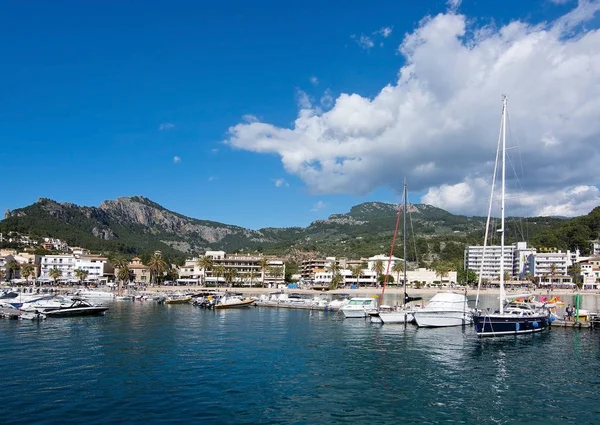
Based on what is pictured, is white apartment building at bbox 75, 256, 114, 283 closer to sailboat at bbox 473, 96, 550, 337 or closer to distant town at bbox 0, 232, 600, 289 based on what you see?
distant town at bbox 0, 232, 600, 289

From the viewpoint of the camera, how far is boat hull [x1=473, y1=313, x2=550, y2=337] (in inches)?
1839

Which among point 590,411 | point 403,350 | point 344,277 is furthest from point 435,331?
point 344,277

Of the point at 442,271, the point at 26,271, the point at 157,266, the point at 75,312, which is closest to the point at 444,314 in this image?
the point at 75,312

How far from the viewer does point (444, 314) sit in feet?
176

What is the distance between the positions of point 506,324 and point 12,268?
6137 inches

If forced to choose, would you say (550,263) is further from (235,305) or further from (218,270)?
(235,305)

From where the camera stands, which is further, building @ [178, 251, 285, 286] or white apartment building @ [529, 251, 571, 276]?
white apartment building @ [529, 251, 571, 276]

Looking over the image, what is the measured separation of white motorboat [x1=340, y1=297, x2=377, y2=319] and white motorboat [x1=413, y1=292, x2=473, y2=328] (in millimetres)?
12859

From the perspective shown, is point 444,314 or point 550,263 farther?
point 550,263

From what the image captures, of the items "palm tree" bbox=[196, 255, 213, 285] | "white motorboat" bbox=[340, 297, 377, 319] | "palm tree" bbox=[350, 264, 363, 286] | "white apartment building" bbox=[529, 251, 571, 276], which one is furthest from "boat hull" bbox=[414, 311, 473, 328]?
"white apartment building" bbox=[529, 251, 571, 276]

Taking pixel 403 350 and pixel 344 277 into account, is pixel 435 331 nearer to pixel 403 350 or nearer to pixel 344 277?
pixel 403 350

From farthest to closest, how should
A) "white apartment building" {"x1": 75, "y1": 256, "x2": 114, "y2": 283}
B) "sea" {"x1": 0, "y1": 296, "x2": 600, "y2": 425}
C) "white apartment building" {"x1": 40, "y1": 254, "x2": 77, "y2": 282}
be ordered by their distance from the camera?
1. "white apartment building" {"x1": 75, "y1": 256, "x2": 114, "y2": 283}
2. "white apartment building" {"x1": 40, "y1": 254, "x2": 77, "y2": 282}
3. "sea" {"x1": 0, "y1": 296, "x2": 600, "y2": 425}

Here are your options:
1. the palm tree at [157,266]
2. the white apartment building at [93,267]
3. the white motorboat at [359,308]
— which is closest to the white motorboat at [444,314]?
the white motorboat at [359,308]

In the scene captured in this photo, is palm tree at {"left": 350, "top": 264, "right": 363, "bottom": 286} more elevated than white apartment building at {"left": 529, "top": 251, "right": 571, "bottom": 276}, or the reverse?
white apartment building at {"left": 529, "top": 251, "right": 571, "bottom": 276}
